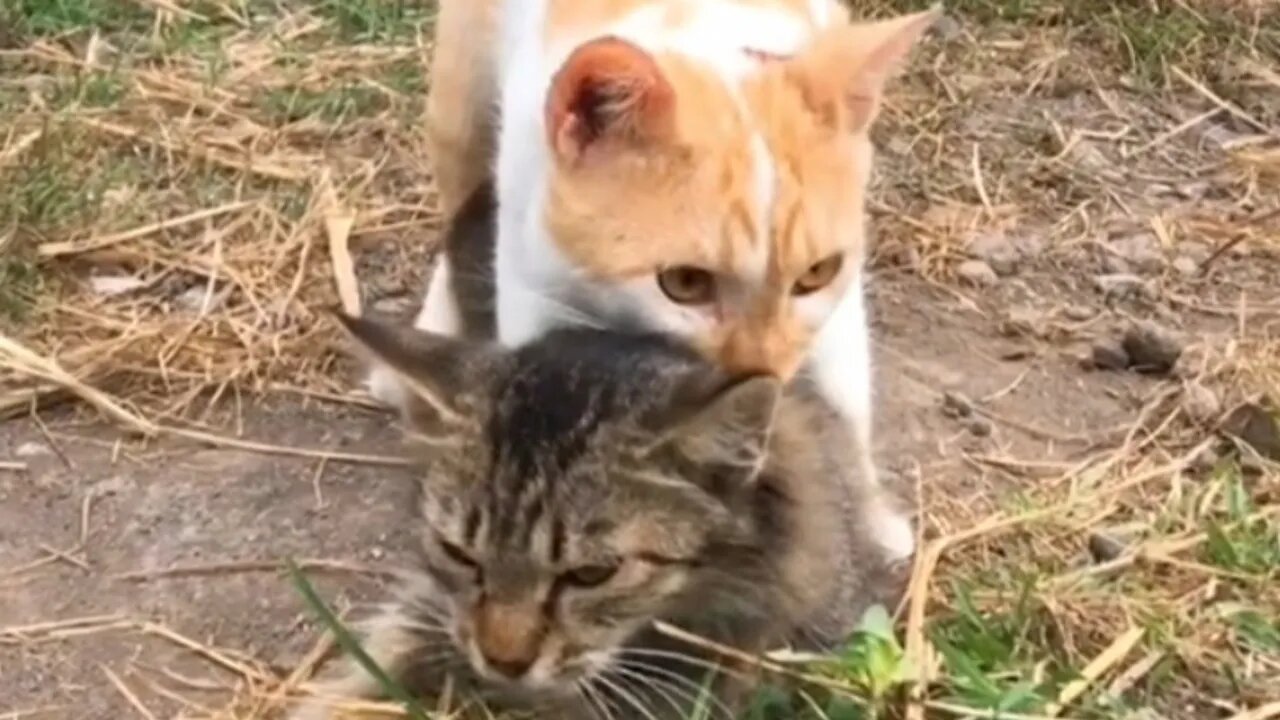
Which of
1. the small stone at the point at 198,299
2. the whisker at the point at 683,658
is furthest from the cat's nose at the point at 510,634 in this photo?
the small stone at the point at 198,299

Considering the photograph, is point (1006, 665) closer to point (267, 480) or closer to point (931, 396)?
point (931, 396)

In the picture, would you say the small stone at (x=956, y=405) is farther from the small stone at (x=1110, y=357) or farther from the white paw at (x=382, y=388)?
the white paw at (x=382, y=388)

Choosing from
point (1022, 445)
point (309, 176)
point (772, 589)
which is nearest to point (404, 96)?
point (309, 176)

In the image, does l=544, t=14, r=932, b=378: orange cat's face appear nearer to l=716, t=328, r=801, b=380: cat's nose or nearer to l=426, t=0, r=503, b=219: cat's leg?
l=716, t=328, r=801, b=380: cat's nose

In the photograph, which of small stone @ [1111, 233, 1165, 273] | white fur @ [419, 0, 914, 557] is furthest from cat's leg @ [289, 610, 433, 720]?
small stone @ [1111, 233, 1165, 273]

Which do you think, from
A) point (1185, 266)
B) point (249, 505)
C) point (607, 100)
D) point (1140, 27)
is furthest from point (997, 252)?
point (249, 505)
